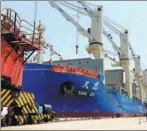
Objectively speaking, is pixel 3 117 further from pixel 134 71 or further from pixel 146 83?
pixel 146 83

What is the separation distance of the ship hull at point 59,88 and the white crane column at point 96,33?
5339 mm

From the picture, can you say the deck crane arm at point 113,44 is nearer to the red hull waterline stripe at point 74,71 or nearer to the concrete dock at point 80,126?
A: the red hull waterline stripe at point 74,71

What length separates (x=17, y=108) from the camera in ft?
52.1

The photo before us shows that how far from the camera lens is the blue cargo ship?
2675 cm

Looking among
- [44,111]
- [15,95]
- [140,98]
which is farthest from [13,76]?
[140,98]

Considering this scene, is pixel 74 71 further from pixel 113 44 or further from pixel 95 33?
pixel 113 44

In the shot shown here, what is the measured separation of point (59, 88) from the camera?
27.9 m

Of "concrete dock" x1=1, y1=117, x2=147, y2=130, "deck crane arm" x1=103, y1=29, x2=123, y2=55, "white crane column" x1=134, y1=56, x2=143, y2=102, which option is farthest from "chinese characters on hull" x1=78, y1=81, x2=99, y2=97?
"white crane column" x1=134, y1=56, x2=143, y2=102

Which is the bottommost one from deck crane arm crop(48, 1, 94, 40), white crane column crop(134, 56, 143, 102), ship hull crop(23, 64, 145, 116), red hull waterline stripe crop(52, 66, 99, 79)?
ship hull crop(23, 64, 145, 116)

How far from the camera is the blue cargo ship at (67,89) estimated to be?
1053 inches

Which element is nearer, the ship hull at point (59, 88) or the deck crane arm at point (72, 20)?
the ship hull at point (59, 88)

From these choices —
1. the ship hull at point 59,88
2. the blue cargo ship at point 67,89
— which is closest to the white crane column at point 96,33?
the blue cargo ship at point 67,89

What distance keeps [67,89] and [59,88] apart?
892 millimetres

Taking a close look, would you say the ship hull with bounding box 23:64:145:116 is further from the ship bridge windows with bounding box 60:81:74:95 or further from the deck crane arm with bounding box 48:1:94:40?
the deck crane arm with bounding box 48:1:94:40
